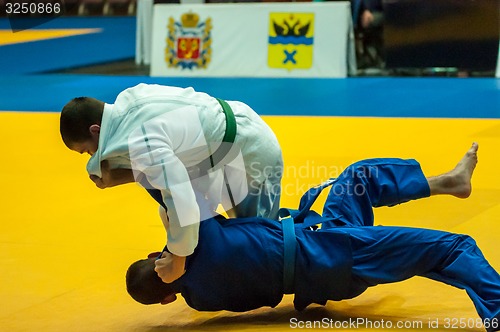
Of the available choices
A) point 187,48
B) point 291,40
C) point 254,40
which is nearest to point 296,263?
point 291,40

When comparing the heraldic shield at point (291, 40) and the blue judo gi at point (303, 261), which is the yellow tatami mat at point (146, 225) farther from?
the heraldic shield at point (291, 40)

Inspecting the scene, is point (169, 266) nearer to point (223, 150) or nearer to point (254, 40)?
Answer: point (223, 150)

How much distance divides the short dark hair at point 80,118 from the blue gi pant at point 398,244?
1.06m

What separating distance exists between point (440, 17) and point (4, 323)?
9.13m

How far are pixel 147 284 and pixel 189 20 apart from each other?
892 cm

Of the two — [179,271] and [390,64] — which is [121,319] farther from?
[390,64]

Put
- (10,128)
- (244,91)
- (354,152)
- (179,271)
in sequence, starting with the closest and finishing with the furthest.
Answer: (179,271) → (354,152) → (10,128) → (244,91)

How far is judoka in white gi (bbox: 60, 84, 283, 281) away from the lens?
307 cm

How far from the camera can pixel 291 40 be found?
11359 mm

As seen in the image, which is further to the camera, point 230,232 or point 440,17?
point 440,17

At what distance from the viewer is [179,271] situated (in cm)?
321

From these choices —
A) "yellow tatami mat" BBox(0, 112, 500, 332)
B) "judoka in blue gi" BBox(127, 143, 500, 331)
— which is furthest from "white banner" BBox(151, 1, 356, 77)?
"judoka in blue gi" BBox(127, 143, 500, 331)

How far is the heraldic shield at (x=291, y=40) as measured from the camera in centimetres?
1133

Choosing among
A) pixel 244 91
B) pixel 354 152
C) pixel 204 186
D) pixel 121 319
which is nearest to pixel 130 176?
pixel 204 186
